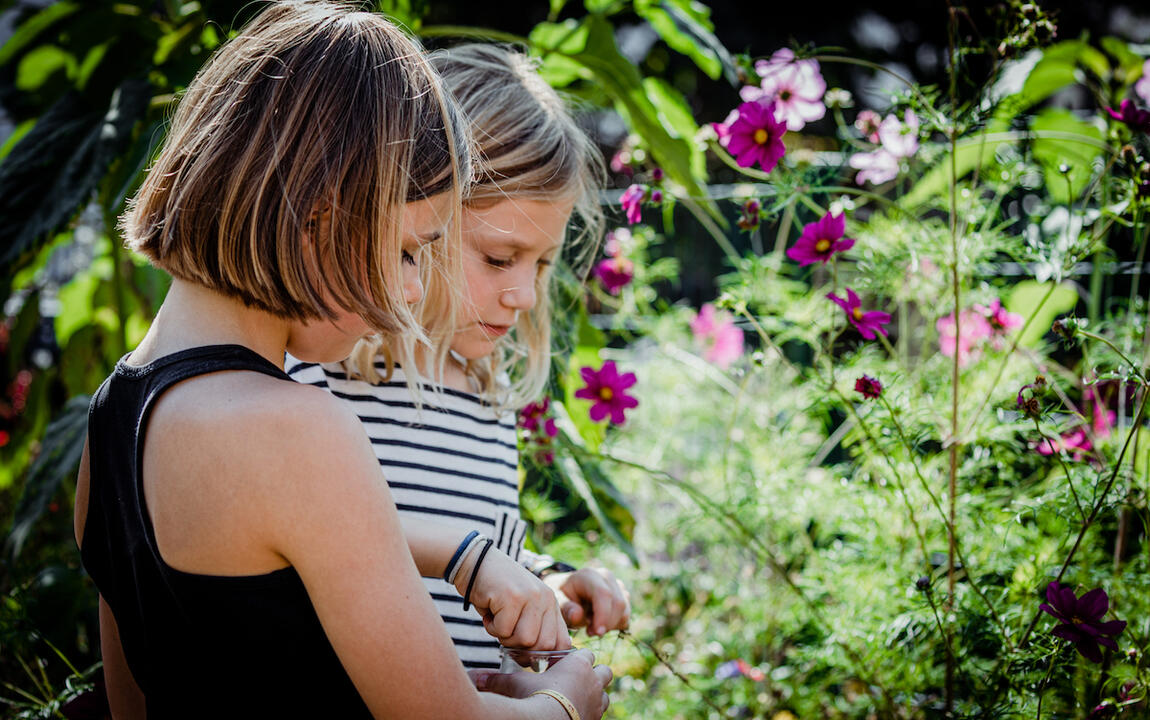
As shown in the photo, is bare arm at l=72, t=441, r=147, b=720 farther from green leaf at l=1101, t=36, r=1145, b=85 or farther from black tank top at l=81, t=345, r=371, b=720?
green leaf at l=1101, t=36, r=1145, b=85

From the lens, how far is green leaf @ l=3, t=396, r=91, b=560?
4.80ft

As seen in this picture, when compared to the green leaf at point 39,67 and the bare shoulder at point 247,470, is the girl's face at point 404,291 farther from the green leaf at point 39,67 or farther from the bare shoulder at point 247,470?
the green leaf at point 39,67

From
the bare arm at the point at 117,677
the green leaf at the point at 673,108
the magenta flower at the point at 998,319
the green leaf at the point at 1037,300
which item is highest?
the green leaf at the point at 673,108

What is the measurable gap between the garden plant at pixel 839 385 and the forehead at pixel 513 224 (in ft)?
0.54

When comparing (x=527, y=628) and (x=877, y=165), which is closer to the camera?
(x=527, y=628)

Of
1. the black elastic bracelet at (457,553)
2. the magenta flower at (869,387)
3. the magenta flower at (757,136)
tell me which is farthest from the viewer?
the magenta flower at (757,136)

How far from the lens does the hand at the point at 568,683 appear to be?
0.83 metres

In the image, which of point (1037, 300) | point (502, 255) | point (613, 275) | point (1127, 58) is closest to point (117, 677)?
point (502, 255)

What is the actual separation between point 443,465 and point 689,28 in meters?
0.91

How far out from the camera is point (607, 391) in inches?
57.5

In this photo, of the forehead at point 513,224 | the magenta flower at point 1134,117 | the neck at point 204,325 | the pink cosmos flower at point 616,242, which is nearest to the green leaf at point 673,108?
the pink cosmos flower at point 616,242

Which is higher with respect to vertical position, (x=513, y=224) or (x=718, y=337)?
(x=513, y=224)

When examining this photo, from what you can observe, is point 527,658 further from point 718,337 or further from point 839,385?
point 718,337

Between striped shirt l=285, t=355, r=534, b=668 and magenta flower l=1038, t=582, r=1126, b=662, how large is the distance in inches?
25.3
